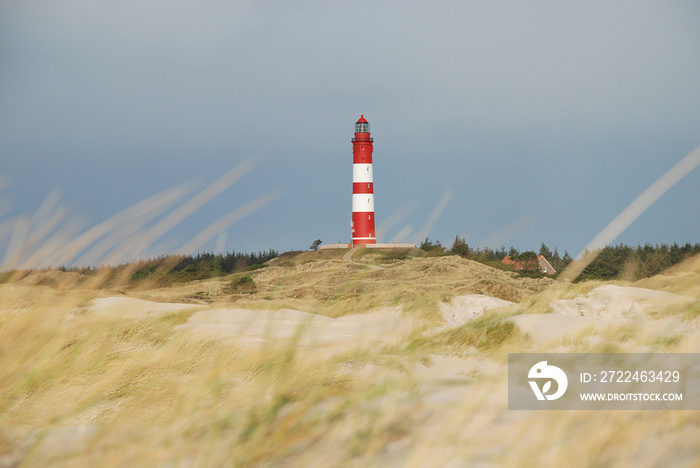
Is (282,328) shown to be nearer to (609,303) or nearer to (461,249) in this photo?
(609,303)

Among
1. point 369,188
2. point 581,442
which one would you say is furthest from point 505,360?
point 369,188

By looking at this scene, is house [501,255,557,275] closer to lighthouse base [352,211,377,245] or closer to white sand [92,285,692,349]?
lighthouse base [352,211,377,245]

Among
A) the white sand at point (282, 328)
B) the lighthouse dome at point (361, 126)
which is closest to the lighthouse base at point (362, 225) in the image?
the lighthouse dome at point (361, 126)

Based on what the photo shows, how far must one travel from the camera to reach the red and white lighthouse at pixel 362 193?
120 feet

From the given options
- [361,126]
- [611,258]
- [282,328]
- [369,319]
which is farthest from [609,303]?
[361,126]

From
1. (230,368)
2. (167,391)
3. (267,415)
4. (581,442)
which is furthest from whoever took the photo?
(230,368)

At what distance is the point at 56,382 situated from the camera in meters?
3.48

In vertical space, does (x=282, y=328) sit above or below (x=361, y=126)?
below

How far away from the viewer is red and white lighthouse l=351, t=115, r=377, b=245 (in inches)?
1438

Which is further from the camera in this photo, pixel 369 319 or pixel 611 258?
pixel 611 258

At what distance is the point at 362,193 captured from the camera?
36562 mm

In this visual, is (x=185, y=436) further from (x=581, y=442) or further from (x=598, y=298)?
(x=598, y=298)

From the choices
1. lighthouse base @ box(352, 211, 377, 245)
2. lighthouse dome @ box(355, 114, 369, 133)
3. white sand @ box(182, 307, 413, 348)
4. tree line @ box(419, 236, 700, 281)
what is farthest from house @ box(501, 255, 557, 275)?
white sand @ box(182, 307, 413, 348)

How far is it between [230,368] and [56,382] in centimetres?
97
